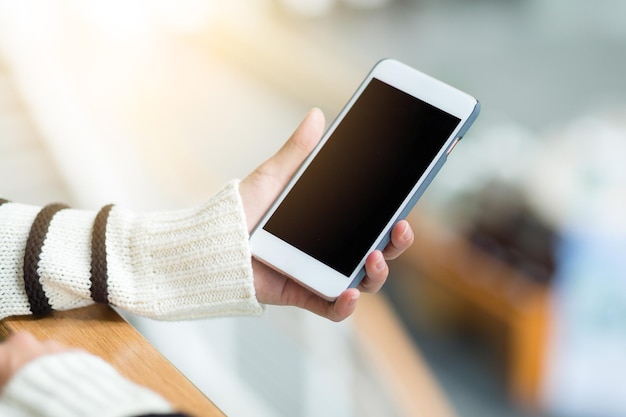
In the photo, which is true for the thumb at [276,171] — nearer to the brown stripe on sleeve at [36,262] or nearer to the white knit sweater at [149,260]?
the white knit sweater at [149,260]

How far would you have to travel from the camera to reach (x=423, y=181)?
59 cm

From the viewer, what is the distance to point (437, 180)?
1.82 m

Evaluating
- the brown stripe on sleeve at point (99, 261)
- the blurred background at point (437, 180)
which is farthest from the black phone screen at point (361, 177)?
the blurred background at point (437, 180)

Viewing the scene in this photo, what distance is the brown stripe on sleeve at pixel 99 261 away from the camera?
20.8 inches

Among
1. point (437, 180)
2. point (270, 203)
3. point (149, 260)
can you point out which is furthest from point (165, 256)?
point (437, 180)

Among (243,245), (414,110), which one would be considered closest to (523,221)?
(414,110)

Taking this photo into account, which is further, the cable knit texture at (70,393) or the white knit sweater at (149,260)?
the white knit sweater at (149,260)

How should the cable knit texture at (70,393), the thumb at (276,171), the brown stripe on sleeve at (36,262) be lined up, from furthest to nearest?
the thumb at (276,171) < the brown stripe on sleeve at (36,262) < the cable knit texture at (70,393)

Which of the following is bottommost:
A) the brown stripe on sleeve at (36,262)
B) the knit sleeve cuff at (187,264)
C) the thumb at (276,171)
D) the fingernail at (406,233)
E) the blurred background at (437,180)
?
the blurred background at (437,180)

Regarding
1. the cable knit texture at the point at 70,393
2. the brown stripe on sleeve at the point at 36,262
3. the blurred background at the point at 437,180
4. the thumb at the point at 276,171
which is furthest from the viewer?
the blurred background at the point at 437,180

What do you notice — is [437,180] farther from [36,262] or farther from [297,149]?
[36,262]

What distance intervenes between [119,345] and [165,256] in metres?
0.10

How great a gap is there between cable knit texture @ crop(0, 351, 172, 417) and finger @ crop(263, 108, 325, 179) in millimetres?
277

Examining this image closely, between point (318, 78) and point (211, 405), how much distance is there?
1.37 metres
